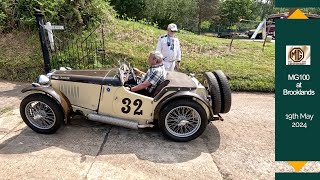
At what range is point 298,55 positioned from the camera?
2.55 m

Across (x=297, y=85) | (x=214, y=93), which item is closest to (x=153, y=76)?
(x=214, y=93)

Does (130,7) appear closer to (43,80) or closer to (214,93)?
(43,80)

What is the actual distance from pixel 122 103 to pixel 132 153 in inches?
32.3

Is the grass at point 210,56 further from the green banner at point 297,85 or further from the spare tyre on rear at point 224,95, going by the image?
the green banner at point 297,85

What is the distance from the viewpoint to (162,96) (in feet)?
14.4

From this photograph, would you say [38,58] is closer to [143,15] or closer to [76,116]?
[76,116]

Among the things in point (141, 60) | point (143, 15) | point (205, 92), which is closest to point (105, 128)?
point (205, 92)

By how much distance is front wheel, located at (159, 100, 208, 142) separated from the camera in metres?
4.31

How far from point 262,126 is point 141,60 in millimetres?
4191

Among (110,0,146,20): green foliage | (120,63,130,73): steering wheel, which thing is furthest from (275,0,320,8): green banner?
(110,0,146,20): green foliage

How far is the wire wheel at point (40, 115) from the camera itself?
4.52 m

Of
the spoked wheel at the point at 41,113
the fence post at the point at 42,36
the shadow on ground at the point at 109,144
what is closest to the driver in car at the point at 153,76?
the shadow on ground at the point at 109,144

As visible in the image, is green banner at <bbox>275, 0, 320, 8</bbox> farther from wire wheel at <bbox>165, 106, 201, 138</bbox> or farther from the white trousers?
the white trousers

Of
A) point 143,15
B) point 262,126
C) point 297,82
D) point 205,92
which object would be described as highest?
point 143,15
